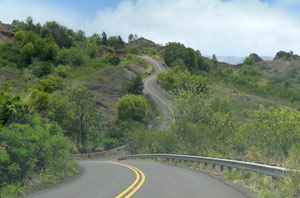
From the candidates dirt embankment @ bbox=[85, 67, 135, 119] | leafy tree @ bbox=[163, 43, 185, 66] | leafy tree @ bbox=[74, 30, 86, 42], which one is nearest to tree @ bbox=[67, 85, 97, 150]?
dirt embankment @ bbox=[85, 67, 135, 119]

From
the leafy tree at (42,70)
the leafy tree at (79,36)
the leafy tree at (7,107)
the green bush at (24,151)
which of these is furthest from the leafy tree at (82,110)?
the leafy tree at (79,36)

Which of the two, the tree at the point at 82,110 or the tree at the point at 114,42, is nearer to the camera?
the tree at the point at 82,110

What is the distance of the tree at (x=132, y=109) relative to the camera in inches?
2295

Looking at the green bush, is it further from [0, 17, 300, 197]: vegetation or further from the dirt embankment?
the dirt embankment

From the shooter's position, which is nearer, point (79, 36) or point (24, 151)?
point (24, 151)

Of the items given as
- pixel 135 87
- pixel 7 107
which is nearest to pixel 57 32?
pixel 135 87

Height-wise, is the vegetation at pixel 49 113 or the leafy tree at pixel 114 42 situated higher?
the leafy tree at pixel 114 42

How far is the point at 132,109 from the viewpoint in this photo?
58250 millimetres

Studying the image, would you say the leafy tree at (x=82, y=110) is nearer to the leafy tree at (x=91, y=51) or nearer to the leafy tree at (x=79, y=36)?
the leafy tree at (x=91, y=51)

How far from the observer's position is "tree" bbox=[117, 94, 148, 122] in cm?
5828

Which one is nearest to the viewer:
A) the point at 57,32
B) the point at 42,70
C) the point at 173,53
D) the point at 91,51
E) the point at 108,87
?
the point at 108,87

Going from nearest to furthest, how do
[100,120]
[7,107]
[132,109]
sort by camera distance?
[7,107], [100,120], [132,109]

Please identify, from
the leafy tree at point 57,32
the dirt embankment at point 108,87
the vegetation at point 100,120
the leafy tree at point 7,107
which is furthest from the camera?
the leafy tree at point 57,32

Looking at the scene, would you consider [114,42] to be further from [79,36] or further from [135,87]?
[135,87]
